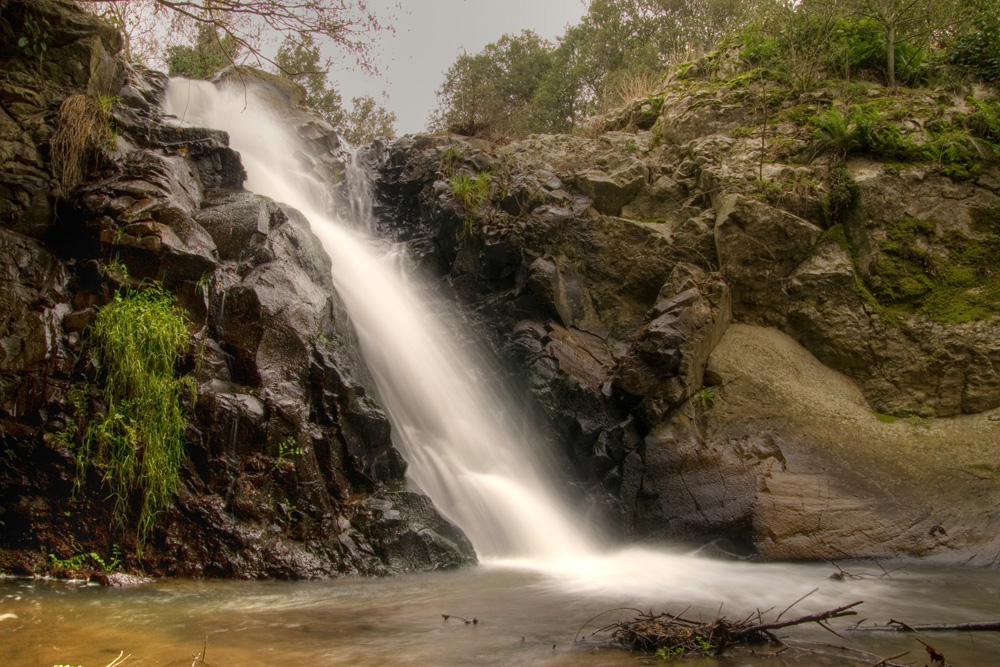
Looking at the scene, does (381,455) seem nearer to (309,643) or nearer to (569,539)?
(569,539)

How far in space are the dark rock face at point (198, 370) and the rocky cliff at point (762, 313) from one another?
2947 millimetres


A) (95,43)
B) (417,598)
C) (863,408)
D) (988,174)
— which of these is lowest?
(417,598)

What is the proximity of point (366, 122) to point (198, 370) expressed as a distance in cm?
1630

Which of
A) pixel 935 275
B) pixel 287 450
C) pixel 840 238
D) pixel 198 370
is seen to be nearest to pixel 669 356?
pixel 840 238

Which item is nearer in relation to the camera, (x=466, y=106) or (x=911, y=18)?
(x=911, y=18)

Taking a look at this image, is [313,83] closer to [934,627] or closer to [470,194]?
[470,194]

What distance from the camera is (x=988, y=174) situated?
363 inches

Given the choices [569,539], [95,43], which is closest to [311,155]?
[95,43]

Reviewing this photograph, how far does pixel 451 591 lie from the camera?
224 inches

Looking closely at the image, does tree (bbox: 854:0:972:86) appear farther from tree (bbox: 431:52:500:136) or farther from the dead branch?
the dead branch

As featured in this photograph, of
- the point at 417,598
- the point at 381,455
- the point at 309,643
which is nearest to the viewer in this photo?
the point at 309,643

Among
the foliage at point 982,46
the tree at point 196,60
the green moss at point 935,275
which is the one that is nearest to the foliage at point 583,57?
the tree at point 196,60

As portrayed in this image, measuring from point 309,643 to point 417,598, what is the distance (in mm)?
1490

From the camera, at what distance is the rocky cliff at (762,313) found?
7445 mm
